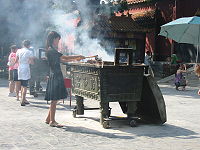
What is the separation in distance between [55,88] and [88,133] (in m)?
1.23

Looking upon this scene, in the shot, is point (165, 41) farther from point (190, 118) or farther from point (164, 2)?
point (190, 118)

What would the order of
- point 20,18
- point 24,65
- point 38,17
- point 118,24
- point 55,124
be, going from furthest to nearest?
point 20,18, point 38,17, point 118,24, point 24,65, point 55,124

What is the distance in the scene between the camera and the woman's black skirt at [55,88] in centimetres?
770

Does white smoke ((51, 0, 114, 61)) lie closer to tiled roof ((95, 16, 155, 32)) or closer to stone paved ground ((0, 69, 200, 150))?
stone paved ground ((0, 69, 200, 150))

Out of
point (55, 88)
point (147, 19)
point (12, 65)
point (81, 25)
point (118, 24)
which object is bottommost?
point (55, 88)

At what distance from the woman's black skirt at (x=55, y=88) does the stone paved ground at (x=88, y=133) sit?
2.11 feet

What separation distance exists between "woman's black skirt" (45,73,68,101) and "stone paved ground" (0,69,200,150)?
25.4 inches

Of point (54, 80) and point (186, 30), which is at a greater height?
point (186, 30)

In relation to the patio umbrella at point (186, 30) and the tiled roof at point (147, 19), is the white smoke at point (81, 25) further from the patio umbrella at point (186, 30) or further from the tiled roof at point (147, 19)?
the tiled roof at point (147, 19)

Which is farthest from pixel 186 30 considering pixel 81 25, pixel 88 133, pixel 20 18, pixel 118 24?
pixel 20 18

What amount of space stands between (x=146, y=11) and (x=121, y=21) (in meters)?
4.16

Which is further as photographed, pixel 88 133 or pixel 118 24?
pixel 118 24

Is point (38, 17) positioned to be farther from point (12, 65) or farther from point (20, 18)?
point (12, 65)

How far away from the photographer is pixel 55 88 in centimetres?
774
